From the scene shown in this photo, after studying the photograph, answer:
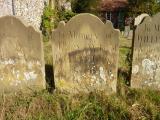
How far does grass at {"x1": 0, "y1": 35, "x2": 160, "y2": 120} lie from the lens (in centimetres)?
493

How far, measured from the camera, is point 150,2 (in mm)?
21188

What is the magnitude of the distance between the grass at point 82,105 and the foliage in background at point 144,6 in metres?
16.0

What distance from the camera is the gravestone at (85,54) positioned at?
5469mm

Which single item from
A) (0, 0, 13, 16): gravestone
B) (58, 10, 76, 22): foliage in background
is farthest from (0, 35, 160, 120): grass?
(58, 10, 76, 22): foliage in background

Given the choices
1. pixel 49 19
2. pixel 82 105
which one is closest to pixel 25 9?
pixel 49 19

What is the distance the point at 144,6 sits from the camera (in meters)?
21.7

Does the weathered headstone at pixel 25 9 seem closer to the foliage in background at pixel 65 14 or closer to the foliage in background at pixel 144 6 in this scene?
the foliage in background at pixel 65 14

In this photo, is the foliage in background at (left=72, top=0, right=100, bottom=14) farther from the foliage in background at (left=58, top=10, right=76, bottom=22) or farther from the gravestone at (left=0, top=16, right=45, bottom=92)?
the gravestone at (left=0, top=16, right=45, bottom=92)

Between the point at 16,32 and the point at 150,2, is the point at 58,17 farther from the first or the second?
the point at 16,32

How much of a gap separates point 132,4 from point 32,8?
11.8 m

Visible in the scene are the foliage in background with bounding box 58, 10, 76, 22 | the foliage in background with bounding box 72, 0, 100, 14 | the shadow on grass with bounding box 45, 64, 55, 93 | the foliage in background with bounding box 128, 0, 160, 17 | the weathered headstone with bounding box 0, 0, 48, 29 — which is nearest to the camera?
the shadow on grass with bounding box 45, 64, 55, 93

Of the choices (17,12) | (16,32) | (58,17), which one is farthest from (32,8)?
(16,32)

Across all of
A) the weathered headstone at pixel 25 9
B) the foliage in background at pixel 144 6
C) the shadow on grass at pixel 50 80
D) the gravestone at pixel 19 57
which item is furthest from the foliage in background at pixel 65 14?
the gravestone at pixel 19 57

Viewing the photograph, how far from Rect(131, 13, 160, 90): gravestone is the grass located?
24 centimetres
